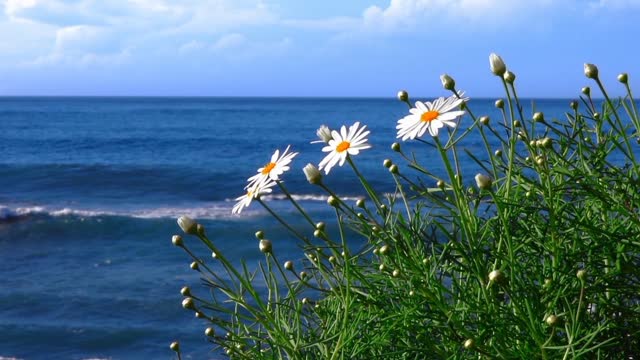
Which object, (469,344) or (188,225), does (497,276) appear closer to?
(469,344)

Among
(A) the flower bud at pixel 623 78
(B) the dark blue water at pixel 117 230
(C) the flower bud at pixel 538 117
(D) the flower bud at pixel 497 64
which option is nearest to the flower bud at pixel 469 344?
(D) the flower bud at pixel 497 64

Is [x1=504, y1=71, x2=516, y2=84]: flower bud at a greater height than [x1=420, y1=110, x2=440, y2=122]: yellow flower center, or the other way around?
[x1=504, y1=71, x2=516, y2=84]: flower bud

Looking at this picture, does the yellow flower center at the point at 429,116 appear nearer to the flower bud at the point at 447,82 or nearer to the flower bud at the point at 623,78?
the flower bud at the point at 447,82

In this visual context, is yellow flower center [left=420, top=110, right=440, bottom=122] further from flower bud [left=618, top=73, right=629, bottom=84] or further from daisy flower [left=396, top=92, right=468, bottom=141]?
flower bud [left=618, top=73, right=629, bottom=84]

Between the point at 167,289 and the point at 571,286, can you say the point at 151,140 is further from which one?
the point at 571,286

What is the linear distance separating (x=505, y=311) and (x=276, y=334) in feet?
1.24

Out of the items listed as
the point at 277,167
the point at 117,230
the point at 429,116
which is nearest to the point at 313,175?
the point at 277,167

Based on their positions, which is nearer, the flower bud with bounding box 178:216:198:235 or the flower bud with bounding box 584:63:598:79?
the flower bud with bounding box 178:216:198:235

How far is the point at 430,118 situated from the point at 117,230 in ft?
39.2

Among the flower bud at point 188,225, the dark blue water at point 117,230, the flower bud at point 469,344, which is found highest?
the flower bud at point 188,225

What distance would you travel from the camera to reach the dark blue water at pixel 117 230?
7832 millimetres

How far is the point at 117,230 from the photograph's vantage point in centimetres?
1296

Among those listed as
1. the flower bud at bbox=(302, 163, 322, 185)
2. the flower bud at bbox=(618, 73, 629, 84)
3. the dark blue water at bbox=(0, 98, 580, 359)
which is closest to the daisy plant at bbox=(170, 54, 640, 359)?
the flower bud at bbox=(302, 163, 322, 185)

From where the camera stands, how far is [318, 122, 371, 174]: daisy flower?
4.79 feet
